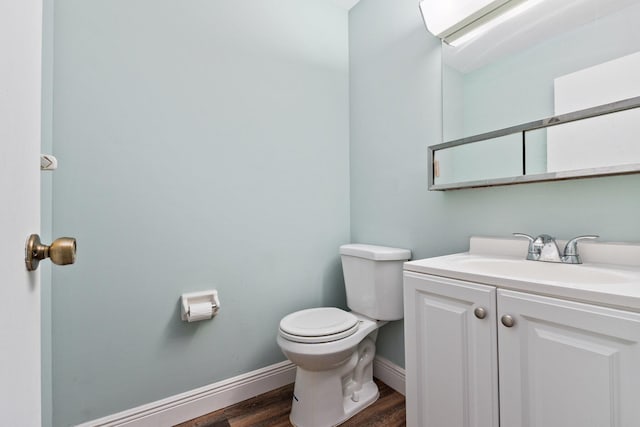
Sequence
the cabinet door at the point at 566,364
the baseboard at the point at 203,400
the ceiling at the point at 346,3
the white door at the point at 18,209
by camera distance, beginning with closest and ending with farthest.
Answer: the white door at the point at 18,209 < the cabinet door at the point at 566,364 < the baseboard at the point at 203,400 < the ceiling at the point at 346,3

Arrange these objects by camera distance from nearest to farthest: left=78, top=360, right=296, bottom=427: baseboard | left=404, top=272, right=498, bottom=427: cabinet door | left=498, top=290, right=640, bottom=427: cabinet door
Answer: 1. left=498, top=290, right=640, bottom=427: cabinet door
2. left=404, top=272, right=498, bottom=427: cabinet door
3. left=78, top=360, right=296, bottom=427: baseboard

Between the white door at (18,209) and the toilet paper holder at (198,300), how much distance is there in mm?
901

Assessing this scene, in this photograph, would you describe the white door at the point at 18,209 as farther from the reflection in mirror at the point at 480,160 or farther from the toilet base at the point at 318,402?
the reflection in mirror at the point at 480,160

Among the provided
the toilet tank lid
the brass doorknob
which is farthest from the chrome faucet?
the brass doorknob

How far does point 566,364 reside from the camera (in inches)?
28.0

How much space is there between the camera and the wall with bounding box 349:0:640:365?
39.3 inches

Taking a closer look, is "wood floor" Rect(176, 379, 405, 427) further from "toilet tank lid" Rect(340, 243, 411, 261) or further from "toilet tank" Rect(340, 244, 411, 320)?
"toilet tank lid" Rect(340, 243, 411, 261)

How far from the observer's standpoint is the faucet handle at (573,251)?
3.18 ft

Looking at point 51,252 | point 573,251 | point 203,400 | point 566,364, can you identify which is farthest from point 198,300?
point 573,251

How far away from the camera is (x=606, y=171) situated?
0.91 m

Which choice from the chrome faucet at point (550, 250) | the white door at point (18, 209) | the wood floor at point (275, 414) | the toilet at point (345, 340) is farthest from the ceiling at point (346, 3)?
the wood floor at point (275, 414)

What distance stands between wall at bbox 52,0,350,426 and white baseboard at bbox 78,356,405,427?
4cm

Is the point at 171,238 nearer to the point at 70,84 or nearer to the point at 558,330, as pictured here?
the point at 70,84

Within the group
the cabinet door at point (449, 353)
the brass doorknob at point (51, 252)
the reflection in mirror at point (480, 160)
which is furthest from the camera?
the reflection in mirror at point (480, 160)
